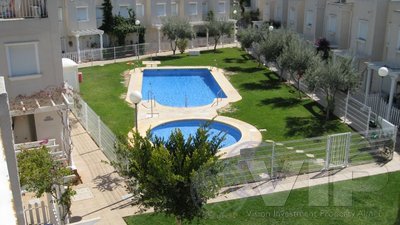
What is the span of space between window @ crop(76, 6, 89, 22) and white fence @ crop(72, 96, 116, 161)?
17630 millimetres

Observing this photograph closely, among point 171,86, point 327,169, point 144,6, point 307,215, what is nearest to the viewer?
point 307,215

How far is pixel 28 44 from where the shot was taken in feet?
57.3

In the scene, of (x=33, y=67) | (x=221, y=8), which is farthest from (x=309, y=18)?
(x=33, y=67)

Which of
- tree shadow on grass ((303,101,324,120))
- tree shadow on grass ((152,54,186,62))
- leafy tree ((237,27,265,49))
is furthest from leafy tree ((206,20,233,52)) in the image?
tree shadow on grass ((303,101,324,120))

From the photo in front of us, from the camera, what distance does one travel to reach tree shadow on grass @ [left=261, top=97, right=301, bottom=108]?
90.9 feet

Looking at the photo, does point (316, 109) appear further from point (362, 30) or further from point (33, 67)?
point (33, 67)

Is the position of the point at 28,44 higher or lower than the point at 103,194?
higher

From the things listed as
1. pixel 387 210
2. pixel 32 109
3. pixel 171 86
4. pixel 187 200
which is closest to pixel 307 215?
pixel 387 210

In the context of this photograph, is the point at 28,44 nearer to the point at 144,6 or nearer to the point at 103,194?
the point at 103,194

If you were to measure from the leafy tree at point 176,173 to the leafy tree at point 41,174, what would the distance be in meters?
2.18

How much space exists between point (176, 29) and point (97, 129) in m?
23.2

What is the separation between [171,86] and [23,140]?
17157mm

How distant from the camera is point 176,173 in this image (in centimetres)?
1148

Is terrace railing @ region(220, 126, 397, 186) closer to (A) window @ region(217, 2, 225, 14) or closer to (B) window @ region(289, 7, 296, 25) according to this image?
(B) window @ region(289, 7, 296, 25)
